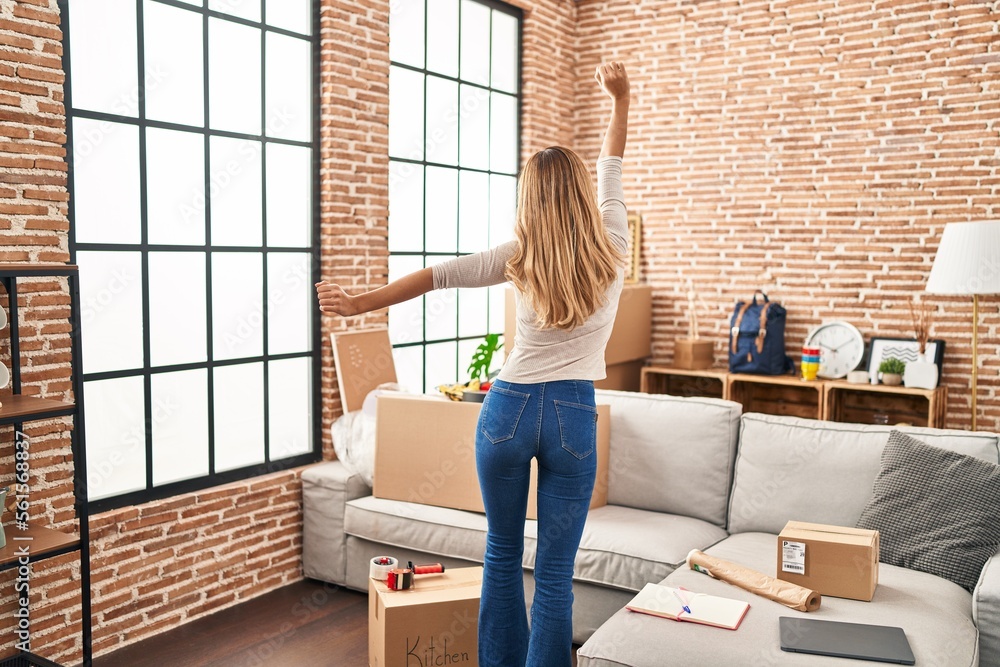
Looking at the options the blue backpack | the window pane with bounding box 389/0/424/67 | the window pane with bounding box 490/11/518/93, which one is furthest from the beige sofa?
Answer: the window pane with bounding box 490/11/518/93

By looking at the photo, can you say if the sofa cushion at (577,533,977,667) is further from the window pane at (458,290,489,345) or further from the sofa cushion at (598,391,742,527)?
the window pane at (458,290,489,345)

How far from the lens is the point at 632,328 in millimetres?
5902

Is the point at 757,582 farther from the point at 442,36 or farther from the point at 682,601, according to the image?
the point at 442,36

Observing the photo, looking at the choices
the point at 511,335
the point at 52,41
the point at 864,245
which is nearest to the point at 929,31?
the point at 864,245

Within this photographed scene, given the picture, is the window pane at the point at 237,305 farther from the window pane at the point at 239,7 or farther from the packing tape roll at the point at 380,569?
the packing tape roll at the point at 380,569

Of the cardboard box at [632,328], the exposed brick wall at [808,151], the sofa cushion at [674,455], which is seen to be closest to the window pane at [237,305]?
the sofa cushion at [674,455]

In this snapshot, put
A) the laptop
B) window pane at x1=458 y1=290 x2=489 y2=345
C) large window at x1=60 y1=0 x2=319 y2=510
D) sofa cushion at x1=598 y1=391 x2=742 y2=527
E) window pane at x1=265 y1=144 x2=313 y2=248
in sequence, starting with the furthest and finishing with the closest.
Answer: window pane at x1=458 y1=290 x2=489 y2=345
window pane at x1=265 y1=144 x2=313 y2=248
sofa cushion at x1=598 y1=391 x2=742 y2=527
large window at x1=60 y1=0 x2=319 y2=510
the laptop

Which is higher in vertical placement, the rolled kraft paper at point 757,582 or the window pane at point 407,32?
the window pane at point 407,32

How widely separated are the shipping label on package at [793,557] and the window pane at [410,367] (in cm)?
259

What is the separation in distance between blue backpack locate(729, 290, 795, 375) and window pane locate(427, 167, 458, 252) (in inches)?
74.6

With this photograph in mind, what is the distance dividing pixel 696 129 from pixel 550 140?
102 cm

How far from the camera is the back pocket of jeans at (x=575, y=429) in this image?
2.27m

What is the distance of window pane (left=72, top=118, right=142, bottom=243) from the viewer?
318 centimetres

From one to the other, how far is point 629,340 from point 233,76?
315cm
